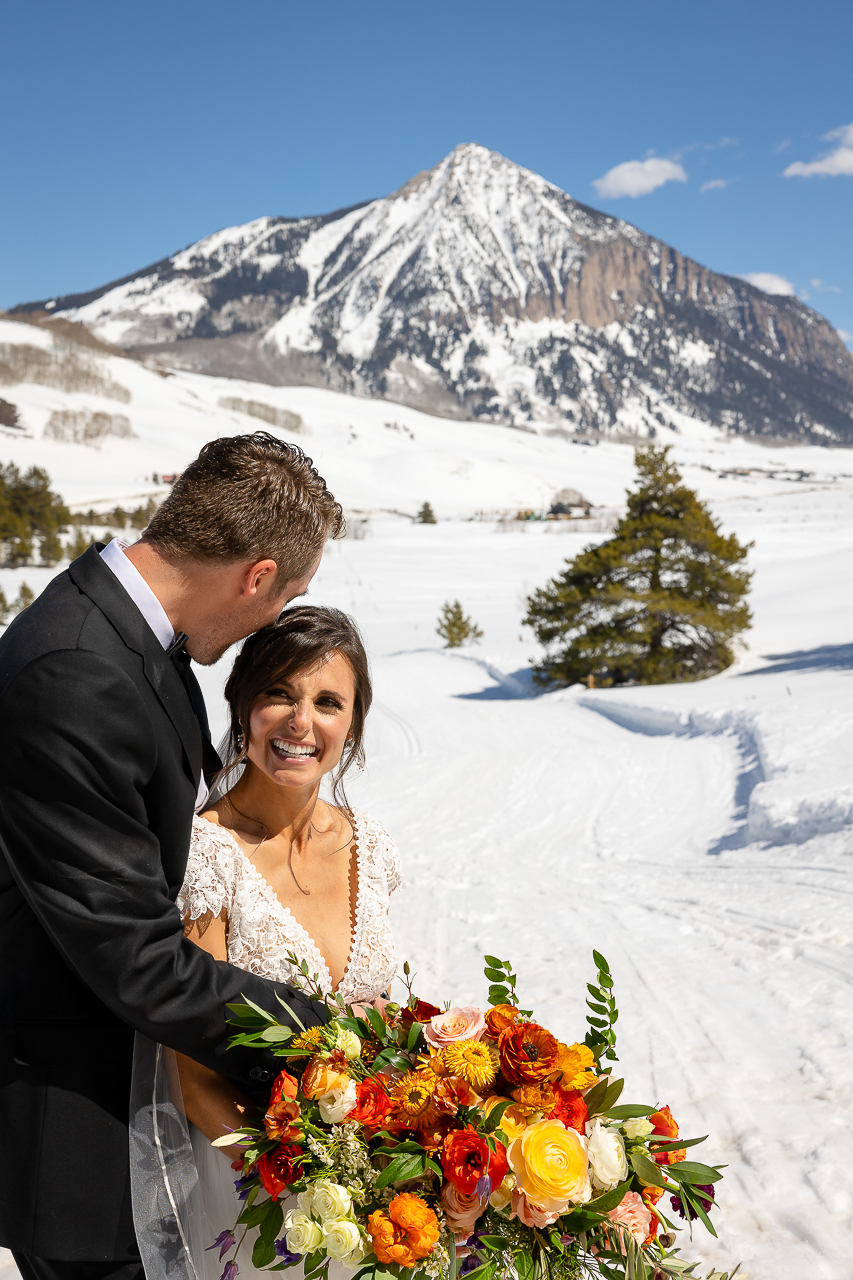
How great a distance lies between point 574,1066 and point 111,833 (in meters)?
0.93

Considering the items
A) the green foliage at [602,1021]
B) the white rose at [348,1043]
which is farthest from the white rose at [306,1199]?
the green foliage at [602,1021]

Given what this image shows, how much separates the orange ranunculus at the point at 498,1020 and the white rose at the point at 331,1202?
379mm

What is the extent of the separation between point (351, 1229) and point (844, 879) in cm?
594

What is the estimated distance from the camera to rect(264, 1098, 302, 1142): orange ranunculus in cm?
165

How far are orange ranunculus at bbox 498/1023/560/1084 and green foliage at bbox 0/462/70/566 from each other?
40235mm

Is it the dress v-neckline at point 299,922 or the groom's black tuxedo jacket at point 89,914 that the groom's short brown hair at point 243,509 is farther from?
the dress v-neckline at point 299,922

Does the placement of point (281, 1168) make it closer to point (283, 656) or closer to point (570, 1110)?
point (570, 1110)

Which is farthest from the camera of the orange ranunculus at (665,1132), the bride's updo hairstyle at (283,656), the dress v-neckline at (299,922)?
the bride's updo hairstyle at (283,656)

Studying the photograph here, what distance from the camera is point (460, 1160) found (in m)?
1.52

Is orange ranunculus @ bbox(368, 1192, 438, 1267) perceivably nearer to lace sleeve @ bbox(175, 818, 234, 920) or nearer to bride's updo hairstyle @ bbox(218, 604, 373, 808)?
lace sleeve @ bbox(175, 818, 234, 920)

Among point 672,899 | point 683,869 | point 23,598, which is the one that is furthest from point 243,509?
point 23,598

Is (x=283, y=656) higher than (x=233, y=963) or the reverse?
higher

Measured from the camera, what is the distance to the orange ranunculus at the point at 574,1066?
5.39 ft

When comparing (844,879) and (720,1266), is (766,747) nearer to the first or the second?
(844,879)
